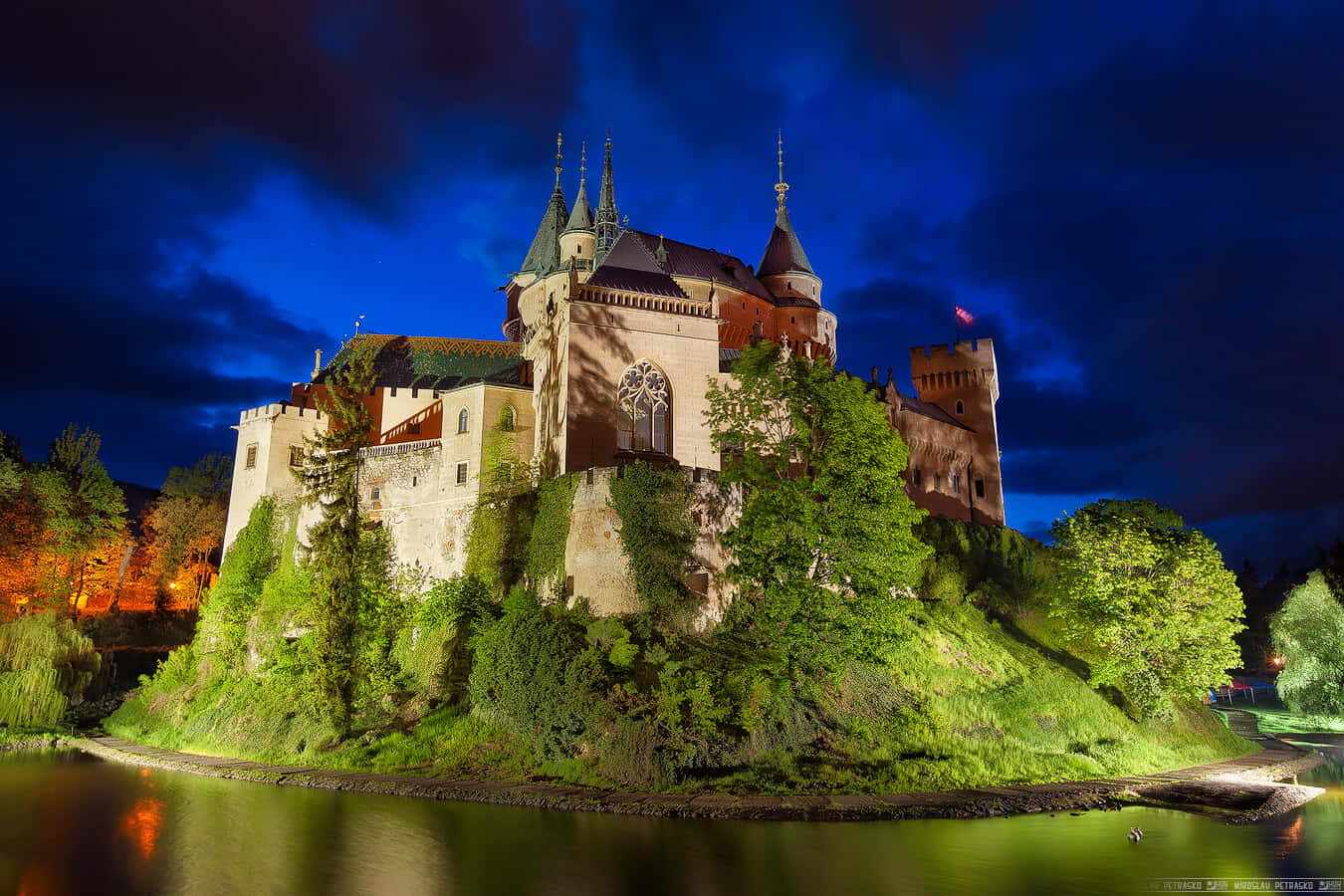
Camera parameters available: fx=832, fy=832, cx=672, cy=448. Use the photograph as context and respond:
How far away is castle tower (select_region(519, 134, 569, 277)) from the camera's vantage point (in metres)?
57.5

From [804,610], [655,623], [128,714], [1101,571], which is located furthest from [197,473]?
[1101,571]

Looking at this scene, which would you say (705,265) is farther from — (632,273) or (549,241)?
(632,273)

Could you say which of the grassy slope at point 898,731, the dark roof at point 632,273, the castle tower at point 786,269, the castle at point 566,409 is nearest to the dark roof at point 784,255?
the castle tower at point 786,269

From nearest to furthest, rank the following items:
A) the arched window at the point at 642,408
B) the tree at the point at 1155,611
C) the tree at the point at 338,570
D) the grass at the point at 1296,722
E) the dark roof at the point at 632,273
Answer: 1. the tree at the point at 338,570
2. the tree at the point at 1155,611
3. the arched window at the point at 642,408
4. the dark roof at the point at 632,273
5. the grass at the point at 1296,722

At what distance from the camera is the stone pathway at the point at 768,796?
70.1ft

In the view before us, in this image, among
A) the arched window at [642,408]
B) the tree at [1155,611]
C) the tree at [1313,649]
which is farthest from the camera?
→ the tree at [1313,649]

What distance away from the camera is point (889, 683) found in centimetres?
2941

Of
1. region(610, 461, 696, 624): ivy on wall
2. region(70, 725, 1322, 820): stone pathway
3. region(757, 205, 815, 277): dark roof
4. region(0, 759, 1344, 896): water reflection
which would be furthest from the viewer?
region(757, 205, 815, 277): dark roof

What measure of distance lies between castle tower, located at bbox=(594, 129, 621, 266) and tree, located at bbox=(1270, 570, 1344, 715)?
46.6 meters

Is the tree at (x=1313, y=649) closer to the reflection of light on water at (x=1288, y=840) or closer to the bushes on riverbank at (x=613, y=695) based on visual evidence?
the bushes on riverbank at (x=613, y=695)

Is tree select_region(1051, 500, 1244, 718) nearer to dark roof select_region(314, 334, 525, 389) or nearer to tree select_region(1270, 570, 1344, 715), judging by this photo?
tree select_region(1270, 570, 1344, 715)

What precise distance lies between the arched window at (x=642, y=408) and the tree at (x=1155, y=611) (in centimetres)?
1865

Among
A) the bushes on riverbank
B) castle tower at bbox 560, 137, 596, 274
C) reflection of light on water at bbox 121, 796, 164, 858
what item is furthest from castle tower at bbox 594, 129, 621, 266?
reflection of light on water at bbox 121, 796, 164, 858

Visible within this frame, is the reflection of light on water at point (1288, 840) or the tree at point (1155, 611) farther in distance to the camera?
the tree at point (1155, 611)
